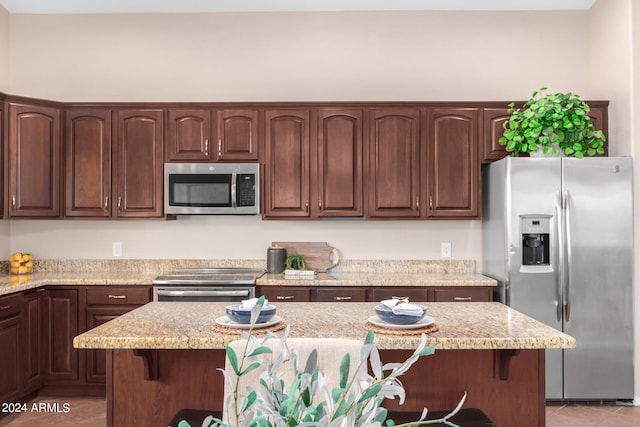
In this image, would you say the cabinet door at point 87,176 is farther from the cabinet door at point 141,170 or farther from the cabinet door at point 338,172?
the cabinet door at point 338,172

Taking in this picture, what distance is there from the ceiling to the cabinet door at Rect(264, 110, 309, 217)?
1.08m

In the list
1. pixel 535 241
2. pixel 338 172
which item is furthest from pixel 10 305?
pixel 535 241

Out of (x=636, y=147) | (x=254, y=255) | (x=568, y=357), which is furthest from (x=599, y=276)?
(x=254, y=255)

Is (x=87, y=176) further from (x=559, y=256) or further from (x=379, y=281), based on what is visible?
(x=559, y=256)

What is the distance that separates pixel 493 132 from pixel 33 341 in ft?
12.8

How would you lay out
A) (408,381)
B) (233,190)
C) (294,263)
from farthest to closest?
(294,263) < (233,190) < (408,381)

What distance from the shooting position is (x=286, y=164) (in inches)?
167

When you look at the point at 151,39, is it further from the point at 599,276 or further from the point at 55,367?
the point at 599,276

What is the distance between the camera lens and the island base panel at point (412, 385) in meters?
2.21

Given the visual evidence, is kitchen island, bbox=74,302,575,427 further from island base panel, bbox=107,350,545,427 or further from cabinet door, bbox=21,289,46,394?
cabinet door, bbox=21,289,46,394

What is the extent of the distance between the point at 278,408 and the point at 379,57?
4.42 meters

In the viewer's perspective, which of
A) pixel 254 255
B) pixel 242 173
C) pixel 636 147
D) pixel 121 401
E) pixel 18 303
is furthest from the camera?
pixel 254 255

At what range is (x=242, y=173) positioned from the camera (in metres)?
4.22

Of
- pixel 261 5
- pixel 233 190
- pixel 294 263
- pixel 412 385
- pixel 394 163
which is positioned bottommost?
pixel 412 385
